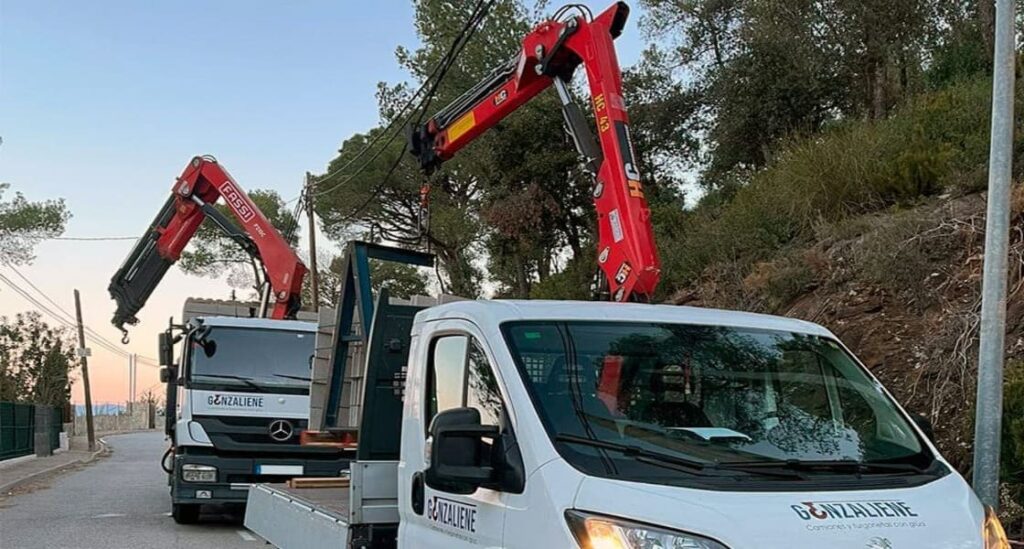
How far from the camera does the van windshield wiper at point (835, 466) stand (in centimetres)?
365

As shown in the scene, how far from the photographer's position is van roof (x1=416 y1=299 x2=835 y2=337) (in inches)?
169

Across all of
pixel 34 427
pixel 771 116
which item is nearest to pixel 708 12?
pixel 771 116

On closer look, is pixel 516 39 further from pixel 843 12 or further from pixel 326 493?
pixel 326 493

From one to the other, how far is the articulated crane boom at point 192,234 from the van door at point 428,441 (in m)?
9.66

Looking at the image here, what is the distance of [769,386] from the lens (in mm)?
4348

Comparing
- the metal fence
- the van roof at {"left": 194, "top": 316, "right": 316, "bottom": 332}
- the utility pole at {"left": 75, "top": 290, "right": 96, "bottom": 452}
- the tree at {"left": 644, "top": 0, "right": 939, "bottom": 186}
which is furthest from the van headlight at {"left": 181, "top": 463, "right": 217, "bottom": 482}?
the utility pole at {"left": 75, "top": 290, "right": 96, "bottom": 452}

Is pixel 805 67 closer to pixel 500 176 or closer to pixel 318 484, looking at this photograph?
pixel 500 176

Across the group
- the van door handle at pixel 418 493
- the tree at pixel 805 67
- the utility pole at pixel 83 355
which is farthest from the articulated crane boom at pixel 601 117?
the utility pole at pixel 83 355

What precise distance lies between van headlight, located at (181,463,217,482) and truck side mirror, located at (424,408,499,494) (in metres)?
8.59

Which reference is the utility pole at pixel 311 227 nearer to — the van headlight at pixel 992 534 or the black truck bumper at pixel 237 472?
the black truck bumper at pixel 237 472

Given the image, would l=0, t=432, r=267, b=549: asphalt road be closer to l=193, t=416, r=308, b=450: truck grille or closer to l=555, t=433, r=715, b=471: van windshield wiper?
l=193, t=416, r=308, b=450: truck grille

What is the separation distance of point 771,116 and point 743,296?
7965 mm

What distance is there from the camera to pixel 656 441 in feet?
12.3

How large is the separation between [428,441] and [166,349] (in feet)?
29.9
